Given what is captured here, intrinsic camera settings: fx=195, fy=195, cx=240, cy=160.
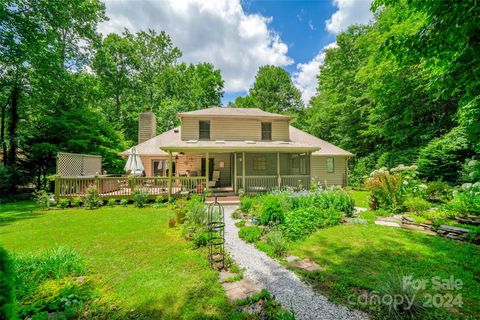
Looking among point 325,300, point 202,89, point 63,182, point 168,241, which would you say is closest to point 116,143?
point 63,182

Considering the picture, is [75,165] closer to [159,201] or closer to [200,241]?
[159,201]

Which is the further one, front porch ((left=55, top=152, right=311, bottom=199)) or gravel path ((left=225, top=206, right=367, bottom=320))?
front porch ((left=55, top=152, right=311, bottom=199))

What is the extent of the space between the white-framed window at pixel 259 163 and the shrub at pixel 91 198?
968 centimetres

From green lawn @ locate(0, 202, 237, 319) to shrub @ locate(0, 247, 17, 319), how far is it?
4.34 feet

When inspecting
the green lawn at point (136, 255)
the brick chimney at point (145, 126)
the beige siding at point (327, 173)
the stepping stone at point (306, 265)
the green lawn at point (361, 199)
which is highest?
the brick chimney at point (145, 126)

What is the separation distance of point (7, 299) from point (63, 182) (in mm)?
10543

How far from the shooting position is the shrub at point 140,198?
32.0 ft

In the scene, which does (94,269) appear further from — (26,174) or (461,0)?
(26,174)

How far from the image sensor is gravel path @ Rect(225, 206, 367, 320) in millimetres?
2562

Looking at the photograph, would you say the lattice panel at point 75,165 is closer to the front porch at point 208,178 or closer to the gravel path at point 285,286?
the front porch at point 208,178

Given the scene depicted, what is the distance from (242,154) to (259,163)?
241 centimetres

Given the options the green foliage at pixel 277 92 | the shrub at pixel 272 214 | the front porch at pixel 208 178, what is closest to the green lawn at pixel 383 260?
the shrub at pixel 272 214

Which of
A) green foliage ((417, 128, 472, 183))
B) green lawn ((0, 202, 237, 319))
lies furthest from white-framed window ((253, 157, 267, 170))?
green foliage ((417, 128, 472, 183))

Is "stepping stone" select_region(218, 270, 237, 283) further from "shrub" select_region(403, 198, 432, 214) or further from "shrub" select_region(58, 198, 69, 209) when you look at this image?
"shrub" select_region(58, 198, 69, 209)
